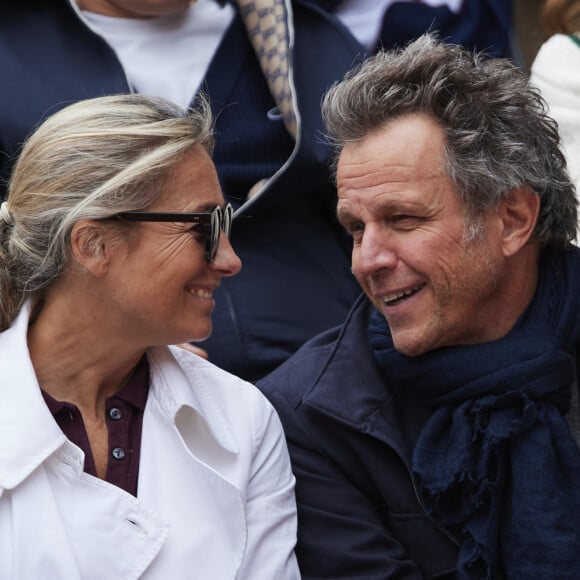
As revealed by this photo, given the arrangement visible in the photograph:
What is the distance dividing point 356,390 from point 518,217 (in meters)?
0.53

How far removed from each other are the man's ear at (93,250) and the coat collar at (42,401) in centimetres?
15

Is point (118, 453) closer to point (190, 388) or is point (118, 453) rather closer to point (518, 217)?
point (190, 388)

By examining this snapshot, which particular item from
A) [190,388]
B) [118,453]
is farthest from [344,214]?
[118,453]

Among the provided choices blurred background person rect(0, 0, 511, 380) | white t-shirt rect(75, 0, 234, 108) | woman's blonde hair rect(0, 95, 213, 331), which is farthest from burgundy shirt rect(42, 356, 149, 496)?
white t-shirt rect(75, 0, 234, 108)

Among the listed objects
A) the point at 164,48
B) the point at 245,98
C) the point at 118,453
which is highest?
the point at 164,48

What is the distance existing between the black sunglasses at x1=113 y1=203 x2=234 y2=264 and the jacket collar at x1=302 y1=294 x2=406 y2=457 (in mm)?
428

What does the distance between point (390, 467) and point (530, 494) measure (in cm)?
33

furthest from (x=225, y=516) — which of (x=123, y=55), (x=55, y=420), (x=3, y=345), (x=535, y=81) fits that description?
(x=535, y=81)

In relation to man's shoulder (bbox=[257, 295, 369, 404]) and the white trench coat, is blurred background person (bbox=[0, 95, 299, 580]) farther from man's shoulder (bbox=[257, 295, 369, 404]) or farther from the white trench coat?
man's shoulder (bbox=[257, 295, 369, 404])

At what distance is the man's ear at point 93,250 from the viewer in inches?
95.5

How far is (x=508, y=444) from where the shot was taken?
257 cm

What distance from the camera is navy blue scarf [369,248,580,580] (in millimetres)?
2496

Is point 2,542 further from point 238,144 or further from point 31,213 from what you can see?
point 238,144

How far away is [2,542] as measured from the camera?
2.17 meters
